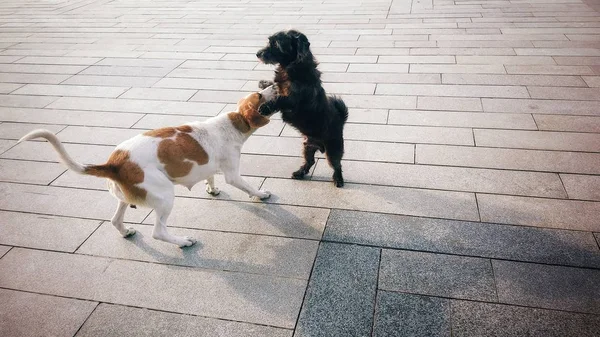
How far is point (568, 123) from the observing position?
12.7ft

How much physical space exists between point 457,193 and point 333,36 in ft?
14.7

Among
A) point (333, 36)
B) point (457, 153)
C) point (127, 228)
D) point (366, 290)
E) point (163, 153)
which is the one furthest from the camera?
point (333, 36)

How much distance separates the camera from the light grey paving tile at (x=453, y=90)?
14.9ft

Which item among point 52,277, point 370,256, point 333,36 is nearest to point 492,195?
point 370,256

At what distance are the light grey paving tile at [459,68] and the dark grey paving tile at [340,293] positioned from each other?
3.52m

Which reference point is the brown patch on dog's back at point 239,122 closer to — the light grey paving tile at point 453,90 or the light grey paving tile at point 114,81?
the light grey paving tile at point 453,90

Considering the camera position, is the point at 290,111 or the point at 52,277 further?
the point at 290,111

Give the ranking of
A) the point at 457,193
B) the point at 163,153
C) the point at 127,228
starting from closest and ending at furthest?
the point at 163,153, the point at 127,228, the point at 457,193

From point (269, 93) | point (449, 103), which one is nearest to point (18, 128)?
point (269, 93)

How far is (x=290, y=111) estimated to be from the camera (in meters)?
2.98

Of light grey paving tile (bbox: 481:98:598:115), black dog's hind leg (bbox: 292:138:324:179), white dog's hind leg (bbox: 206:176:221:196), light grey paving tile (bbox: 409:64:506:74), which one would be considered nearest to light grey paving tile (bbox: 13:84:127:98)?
white dog's hind leg (bbox: 206:176:221:196)

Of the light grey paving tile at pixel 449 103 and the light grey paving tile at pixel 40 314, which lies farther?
the light grey paving tile at pixel 449 103

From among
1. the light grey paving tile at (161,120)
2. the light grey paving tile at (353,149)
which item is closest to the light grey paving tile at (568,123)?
the light grey paving tile at (353,149)

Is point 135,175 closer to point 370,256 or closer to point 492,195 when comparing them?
point 370,256
